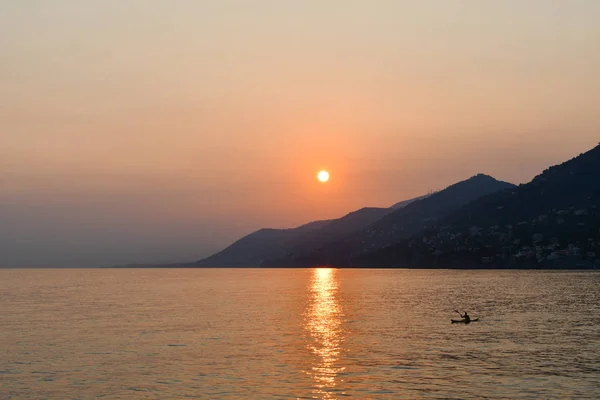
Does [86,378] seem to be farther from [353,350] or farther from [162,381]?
[353,350]

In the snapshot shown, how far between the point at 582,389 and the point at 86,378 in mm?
45462

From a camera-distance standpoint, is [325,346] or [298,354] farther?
[325,346]

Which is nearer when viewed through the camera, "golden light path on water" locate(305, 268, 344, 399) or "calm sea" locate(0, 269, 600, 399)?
"calm sea" locate(0, 269, 600, 399)

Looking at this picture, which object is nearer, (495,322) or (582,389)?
(582,389)

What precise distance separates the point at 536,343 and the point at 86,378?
56.2 m

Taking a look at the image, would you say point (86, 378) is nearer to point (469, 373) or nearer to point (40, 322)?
point (469, 373)

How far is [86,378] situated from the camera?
201ft

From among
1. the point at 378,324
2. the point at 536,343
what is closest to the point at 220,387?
the point at 536,343

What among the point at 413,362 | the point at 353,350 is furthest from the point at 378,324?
the point at 413,362

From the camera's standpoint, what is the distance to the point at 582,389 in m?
55.1

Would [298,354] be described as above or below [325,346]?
below

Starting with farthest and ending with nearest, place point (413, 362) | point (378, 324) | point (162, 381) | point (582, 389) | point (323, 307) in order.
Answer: point (323, 307) → point (378, 324) → point (413, 362) → point (162, 381) → point (582, 389)

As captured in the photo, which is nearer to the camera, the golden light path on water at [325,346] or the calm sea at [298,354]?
the calm sea at [298,354]

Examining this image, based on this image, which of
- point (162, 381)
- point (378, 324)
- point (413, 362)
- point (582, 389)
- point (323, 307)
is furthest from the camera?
point (323, 307)
